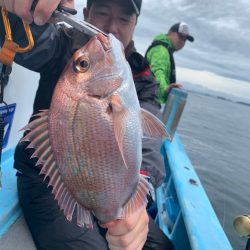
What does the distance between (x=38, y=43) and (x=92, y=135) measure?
1.12 metres

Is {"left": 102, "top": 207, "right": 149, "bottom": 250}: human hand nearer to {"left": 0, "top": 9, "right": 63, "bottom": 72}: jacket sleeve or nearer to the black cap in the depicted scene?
{"left": 0, "top": 9, "right": 63, "bottom": 72}: jacket sleeve

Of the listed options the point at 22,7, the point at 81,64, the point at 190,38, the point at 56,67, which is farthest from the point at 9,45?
the point at 190,38

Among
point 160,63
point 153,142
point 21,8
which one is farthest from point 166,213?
point 21,8

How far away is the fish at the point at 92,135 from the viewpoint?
1.22m

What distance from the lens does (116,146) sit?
1233 mm

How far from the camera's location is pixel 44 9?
4.20 ft

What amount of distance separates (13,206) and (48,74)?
1.10 m

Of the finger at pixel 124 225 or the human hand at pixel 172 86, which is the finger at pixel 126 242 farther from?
the human hand at pixel 172 86

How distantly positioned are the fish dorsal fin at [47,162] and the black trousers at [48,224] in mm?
1140

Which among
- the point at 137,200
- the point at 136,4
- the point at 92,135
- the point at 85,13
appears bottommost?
the point at 137,200

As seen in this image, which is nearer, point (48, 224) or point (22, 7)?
point (22, 7)

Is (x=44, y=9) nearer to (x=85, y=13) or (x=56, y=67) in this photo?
(x=56, y=67)

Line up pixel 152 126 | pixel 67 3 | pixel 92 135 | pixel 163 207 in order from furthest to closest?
pixel 163 207 → pixel 67 3 → pixel 152 126 → pixel 92 135

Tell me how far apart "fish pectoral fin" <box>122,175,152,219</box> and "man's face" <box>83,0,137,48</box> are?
1689 millimetres
